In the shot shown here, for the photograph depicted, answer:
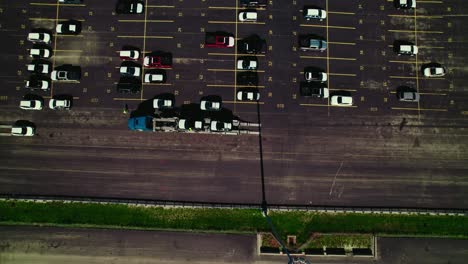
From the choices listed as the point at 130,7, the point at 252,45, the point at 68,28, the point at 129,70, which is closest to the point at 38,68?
the point at 68,28

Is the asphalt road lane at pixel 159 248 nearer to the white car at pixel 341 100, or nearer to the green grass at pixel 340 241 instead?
the green grass at pixel 340 241

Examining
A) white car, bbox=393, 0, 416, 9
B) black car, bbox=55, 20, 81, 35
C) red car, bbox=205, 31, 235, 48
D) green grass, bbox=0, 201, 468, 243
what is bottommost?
green grass, bbox=0, 201, 468, 243

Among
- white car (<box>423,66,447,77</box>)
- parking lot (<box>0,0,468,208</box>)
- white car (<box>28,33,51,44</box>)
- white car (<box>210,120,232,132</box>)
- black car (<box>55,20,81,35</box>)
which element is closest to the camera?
white car (<box>210,120,232,132</box>)

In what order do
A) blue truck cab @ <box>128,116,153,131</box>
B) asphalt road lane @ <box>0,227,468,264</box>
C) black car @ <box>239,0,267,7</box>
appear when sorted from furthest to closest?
black car @ <box>239,0,267,7</box> → blue truck cab @ <box>128,116,153,131</box> → asphalt road lane @ <box>0,227,468,264</box>

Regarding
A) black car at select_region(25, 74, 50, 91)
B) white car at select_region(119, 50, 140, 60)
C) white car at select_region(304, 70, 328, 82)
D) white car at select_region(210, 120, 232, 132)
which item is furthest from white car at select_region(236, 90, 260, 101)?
black car at select_region(25, 74, 50, 91)

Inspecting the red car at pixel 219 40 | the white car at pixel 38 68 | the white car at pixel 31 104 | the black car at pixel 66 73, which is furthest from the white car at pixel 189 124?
the white car at pixel 38 68

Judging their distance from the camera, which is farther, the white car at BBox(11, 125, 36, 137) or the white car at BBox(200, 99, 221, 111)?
the white car at BBox(200, 99, 221, 111)

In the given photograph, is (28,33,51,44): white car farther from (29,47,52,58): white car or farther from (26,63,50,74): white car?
(26,63,50,74): white car
